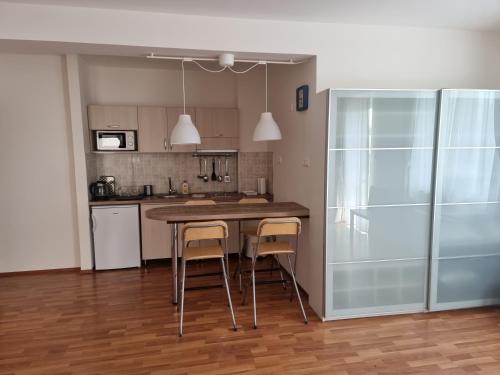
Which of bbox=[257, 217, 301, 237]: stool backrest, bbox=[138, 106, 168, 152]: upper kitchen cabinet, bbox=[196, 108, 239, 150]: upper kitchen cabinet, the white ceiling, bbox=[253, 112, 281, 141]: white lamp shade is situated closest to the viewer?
the white ceiling

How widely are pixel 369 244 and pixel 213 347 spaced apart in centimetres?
160

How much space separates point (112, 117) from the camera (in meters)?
4.54

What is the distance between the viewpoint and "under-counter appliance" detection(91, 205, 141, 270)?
4.34 m

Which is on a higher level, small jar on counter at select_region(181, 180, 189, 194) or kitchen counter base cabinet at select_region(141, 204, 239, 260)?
small jar on counter at select_region(181, 180, 189, 194)

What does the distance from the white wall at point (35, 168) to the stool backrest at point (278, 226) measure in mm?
2703

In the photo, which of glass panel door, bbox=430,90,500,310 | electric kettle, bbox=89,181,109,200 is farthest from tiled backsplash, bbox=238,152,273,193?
glass panel door, bbox=430,90,500,310

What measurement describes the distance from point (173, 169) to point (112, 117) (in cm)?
108

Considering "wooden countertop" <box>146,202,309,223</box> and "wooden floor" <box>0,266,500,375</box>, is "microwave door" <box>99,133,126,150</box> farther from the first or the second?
"wooden floor" <box>0,266,500,375</box>

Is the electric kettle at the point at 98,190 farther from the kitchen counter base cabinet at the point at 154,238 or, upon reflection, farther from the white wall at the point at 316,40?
the white wall at the point at 316,40

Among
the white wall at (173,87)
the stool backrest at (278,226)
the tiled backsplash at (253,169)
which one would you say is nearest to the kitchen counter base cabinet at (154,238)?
the tiled backsplash at (253,169)

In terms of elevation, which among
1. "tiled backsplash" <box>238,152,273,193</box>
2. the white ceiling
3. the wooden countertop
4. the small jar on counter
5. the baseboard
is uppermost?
the white ceiling

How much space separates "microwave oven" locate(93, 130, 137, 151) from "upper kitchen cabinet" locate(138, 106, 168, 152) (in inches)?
4.5

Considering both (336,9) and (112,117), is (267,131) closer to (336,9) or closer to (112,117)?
(336,9)

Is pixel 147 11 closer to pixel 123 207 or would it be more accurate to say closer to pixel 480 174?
pixel 123 207
